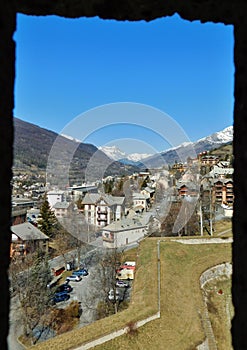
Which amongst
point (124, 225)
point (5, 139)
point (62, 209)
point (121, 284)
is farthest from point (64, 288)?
point (5, 139)

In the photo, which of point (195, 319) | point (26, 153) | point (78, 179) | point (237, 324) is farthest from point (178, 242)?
point (26, 153)

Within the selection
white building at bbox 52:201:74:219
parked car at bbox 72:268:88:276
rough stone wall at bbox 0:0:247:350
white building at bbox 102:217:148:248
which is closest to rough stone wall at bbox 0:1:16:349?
rough stone wall at bbox 0:0:247:350

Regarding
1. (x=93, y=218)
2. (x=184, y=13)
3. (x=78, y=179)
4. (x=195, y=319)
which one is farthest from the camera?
(x=78, y=179)

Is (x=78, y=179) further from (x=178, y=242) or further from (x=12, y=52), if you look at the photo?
(x=12, y=52)

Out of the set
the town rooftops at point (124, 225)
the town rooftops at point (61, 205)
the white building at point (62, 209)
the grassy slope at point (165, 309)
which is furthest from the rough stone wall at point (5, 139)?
the town rooftops at point (61, 205)

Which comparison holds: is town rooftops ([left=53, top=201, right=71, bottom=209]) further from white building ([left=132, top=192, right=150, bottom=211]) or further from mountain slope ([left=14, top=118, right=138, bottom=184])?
white building ([left=132, top=192, right=150, bottom=211])

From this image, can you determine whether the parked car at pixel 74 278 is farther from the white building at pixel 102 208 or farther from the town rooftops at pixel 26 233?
the white building at pixel 102 208
